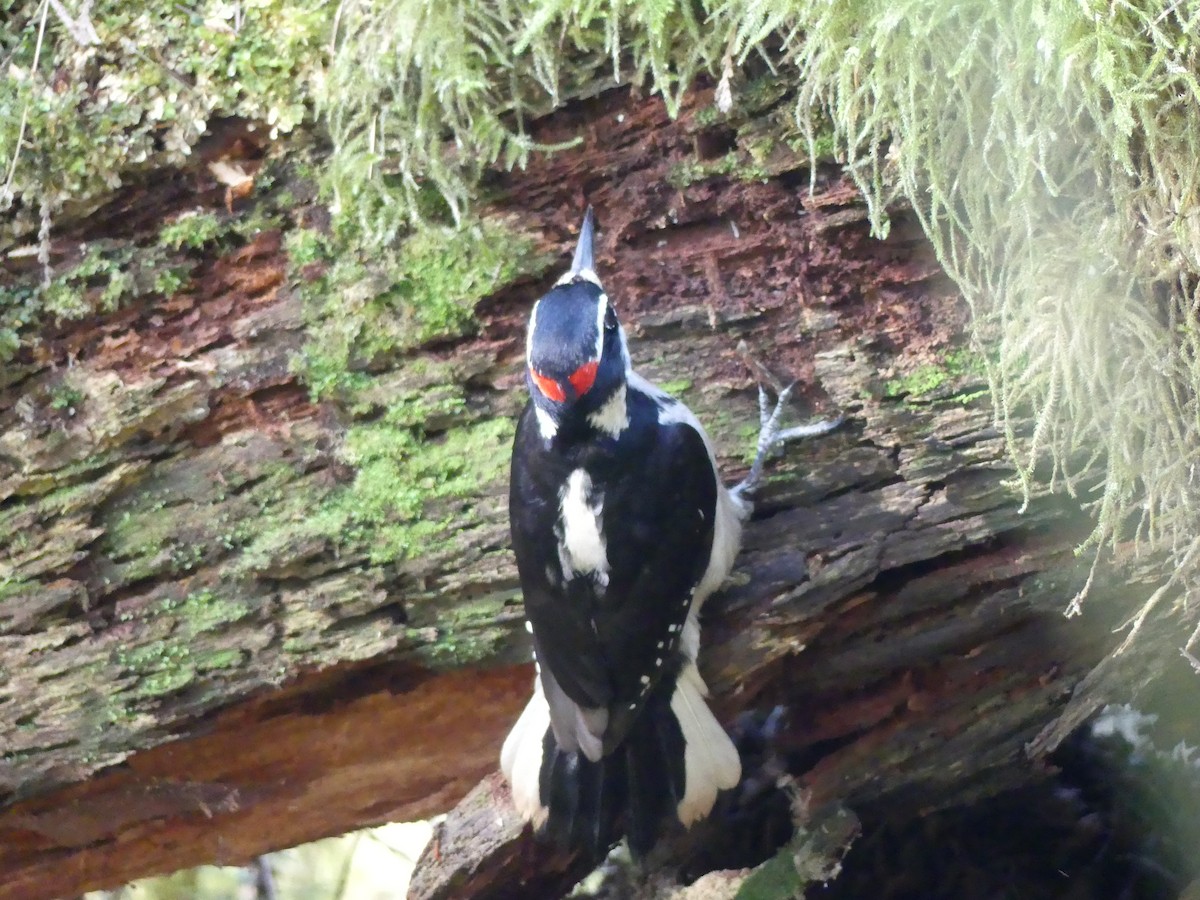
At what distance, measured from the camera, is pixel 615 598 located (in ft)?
6.29

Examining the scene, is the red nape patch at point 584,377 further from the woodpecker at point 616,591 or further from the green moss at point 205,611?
the green moss at point 205,611

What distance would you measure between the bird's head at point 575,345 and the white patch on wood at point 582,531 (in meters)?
0.16

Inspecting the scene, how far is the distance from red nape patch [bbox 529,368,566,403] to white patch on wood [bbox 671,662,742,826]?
24.3 inches

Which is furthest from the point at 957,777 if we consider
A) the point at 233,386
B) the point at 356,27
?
the point at 356,27

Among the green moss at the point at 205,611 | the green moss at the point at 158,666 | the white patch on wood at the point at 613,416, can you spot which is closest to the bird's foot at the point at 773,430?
the white patch on wood at the point at 613,416

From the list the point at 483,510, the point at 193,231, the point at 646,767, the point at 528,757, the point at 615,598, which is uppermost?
the point at 193,231

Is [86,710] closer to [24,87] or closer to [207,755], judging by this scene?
[207,755]

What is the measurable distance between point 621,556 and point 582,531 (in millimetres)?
95

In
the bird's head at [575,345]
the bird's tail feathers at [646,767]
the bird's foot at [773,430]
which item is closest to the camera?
the bird's head at [575,345]

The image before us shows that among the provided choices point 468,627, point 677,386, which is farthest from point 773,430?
point 468,627

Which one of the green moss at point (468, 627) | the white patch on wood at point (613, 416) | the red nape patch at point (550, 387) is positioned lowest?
the green moss at point (468, 627)

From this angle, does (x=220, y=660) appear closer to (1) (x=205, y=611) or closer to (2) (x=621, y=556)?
(1) (x=205, y=611)

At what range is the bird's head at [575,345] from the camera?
1645mm

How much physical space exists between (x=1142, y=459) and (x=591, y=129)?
3.53 feet
